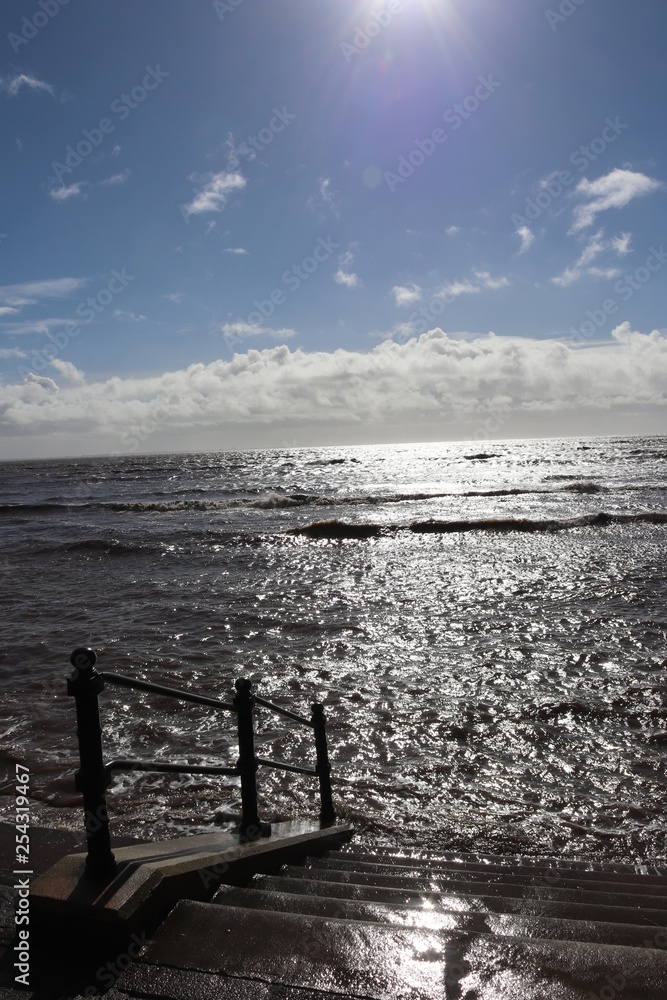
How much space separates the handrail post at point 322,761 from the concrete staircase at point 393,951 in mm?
1603

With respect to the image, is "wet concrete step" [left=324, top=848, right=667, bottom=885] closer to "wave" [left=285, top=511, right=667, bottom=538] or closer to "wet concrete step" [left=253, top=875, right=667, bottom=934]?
"wet concrete step" [left=253, top=875, right=667, bottom=934]

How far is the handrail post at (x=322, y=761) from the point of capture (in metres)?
4.66

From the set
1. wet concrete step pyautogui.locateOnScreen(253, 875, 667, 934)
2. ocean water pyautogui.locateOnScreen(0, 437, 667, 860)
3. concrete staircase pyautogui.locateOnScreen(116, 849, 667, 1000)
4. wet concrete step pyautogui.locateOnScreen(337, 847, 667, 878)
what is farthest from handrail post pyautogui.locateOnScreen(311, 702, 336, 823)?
concrete staircase pyautogui.locateOnScreen(116, 849, 667, 1000)

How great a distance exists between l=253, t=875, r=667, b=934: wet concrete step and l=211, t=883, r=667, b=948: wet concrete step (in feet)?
0.88

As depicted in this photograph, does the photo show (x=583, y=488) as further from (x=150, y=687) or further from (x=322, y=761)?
(x=150, y=687)

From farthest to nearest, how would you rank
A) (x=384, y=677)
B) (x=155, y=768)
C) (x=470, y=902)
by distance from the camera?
(x=384, y=677), (x=470, y=902), (x=155, y=768)

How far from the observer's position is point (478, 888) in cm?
347

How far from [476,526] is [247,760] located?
79.0 feet

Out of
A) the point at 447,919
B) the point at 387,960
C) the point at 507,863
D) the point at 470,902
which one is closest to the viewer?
the point at 387,960

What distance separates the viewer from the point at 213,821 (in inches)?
209

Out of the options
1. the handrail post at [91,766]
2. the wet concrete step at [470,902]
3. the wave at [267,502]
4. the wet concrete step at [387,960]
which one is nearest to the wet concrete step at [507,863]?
the wet concrete step at [470,902]

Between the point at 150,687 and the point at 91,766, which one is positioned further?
the point at 150,687

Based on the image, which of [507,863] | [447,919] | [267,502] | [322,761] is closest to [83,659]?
[447,919]

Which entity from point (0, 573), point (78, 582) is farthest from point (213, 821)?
point (0, 573)
